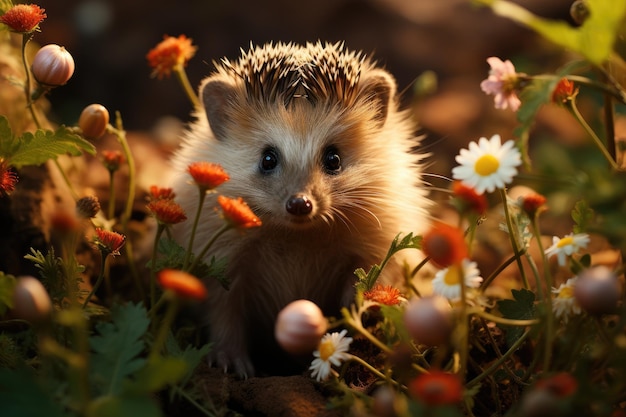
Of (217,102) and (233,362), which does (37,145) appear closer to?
(217,102)

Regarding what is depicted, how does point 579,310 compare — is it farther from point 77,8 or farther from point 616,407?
point 77,8

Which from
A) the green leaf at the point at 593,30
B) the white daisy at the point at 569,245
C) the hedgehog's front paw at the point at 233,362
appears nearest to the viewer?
the green leaf at the point at 593,30

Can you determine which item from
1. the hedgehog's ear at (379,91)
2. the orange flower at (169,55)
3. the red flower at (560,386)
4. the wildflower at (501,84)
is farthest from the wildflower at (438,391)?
the orange flower at (169,55)

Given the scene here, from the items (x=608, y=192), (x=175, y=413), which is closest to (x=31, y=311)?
(x=175, y=413)

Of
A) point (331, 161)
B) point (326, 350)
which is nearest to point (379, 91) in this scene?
point (331, 161)

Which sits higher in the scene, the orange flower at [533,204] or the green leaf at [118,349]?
the orange flower at [533,204]

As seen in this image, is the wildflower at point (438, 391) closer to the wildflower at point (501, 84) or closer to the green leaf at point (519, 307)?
the green leaf at point (519, 307)
